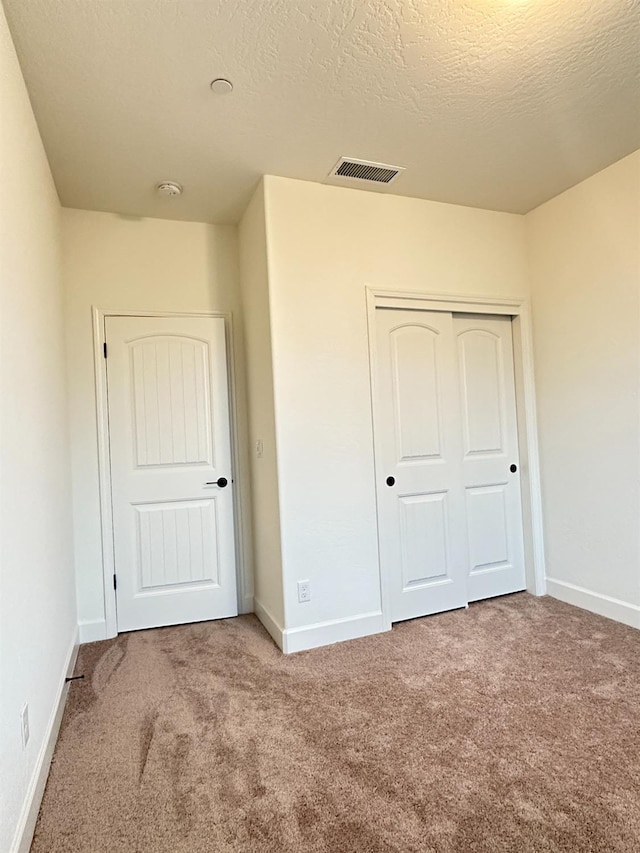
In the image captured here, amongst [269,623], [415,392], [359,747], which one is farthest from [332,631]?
[415,392]

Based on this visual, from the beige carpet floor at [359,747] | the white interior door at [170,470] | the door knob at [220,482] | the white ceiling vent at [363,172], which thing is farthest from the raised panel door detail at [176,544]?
the white ceiling vent at [363,172]

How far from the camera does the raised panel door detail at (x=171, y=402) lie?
10.2ft

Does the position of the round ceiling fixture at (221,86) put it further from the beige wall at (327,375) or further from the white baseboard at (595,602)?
the white baseboard at (595,602)

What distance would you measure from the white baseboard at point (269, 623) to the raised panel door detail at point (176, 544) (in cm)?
33

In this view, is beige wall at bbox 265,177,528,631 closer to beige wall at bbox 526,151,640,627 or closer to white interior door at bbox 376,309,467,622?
white interior door at bbox 376,309,467,622

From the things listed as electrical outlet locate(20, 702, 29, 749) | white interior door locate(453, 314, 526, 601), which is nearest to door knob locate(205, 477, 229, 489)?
white interior door locate(453, 314, 526, 601)

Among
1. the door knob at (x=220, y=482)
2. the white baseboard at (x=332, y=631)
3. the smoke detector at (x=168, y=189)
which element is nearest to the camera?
the white baseboard at (x=332, y=631)

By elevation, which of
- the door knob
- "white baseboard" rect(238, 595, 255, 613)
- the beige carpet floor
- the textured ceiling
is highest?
the textured ceiling

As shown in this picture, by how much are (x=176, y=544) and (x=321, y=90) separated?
2.70 meters

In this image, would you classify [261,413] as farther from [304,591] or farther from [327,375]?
[304,591]

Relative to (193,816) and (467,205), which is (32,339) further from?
(467,205)

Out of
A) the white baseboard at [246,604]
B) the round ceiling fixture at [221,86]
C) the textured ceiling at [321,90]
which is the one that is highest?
the textured ceiling at [321,90]

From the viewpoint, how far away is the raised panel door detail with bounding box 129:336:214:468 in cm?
309

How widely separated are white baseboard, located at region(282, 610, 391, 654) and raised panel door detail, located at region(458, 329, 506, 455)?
1.31 meters
